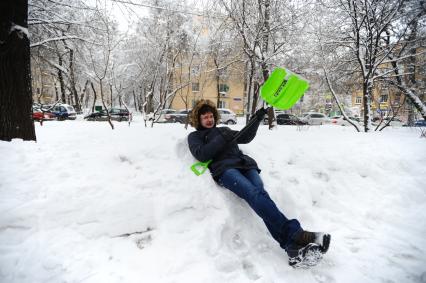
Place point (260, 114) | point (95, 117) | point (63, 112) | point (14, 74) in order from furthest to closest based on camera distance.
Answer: point (95, 117), point (63, 112), point (14, 74), point (260, 114)

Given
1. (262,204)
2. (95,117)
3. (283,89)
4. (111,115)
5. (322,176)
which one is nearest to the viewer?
(262,204)

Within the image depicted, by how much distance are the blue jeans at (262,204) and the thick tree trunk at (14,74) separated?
3.08 m

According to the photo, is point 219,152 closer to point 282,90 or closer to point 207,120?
point 207,120

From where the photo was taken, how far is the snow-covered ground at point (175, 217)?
7.66 ft

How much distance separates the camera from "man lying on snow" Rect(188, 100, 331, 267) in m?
2.37

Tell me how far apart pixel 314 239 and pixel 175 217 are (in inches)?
54.7

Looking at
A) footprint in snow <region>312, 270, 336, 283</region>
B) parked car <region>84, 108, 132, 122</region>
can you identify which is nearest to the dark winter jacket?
footprint in snow <region>312, 270, 336, 283</region>

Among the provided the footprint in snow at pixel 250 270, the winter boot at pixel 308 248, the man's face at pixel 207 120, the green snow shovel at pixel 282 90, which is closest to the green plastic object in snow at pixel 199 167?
the green snow shovel at pixel 282 90

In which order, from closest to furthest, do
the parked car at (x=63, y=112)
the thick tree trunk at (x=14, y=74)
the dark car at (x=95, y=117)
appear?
the thick tree trunk at (x=14, y=74), the parked car at (x=63, y=112), the dark car at (x=95, y=117)

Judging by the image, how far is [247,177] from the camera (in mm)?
3148

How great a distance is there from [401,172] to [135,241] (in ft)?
13.2

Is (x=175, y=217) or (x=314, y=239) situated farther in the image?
(x=175, y=217)

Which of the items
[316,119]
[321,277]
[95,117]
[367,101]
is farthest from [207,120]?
[316,119]

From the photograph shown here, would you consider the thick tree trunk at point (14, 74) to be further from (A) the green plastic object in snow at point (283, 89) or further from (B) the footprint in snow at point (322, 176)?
(B) the footprint in snow at point (322, 176)
